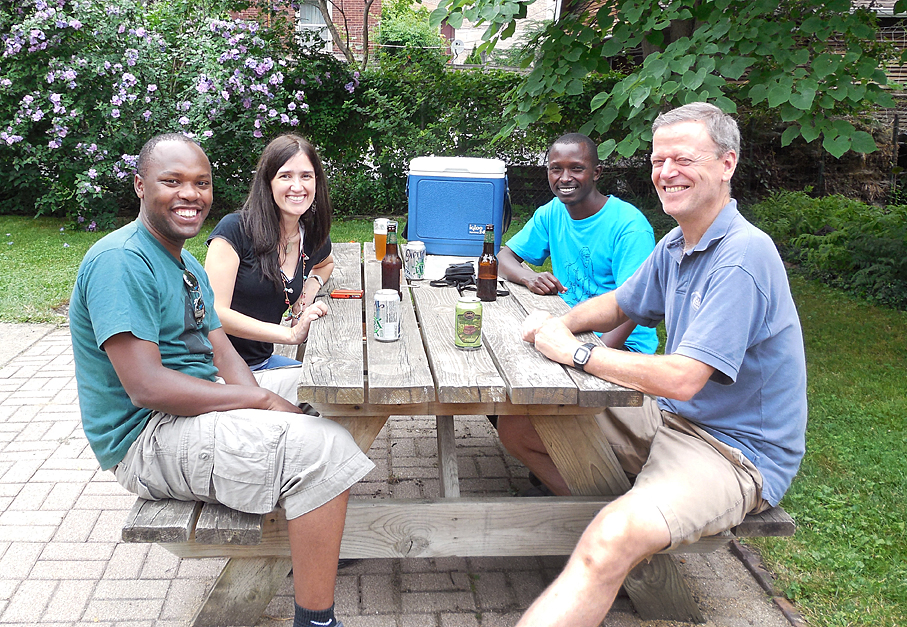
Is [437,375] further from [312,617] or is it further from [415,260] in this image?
[415,260]

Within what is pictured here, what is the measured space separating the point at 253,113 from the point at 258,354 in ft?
21.9

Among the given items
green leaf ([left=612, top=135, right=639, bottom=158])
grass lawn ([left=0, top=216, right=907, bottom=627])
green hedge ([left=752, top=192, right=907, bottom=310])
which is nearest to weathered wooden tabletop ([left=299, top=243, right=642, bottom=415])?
grass lawn ([left=0, top=216, right=907, bottom=627])

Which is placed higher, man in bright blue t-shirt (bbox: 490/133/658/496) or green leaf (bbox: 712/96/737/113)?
green leaf (bbox: 712/96/737/113)

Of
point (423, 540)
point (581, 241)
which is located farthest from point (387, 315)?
point (581, 241)

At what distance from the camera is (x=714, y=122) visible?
230cm

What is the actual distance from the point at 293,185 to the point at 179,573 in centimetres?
162

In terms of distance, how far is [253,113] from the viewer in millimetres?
9109

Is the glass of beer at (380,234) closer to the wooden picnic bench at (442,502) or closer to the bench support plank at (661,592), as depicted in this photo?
the wooden picnic bench at (442,502)

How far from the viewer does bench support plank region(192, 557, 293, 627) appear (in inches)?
92.7

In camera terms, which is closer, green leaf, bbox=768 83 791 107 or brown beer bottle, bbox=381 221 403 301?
brown beer bottle, bbox=381 221 403 301

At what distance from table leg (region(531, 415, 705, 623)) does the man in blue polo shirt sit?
0.13 m

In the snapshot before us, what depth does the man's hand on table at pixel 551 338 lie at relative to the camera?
2352 millimetres

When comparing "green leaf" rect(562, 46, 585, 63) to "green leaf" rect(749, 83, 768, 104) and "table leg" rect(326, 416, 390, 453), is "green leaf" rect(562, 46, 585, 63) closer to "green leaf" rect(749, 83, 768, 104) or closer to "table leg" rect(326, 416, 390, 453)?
"green leaf" rect(749, 83, 768, 104)

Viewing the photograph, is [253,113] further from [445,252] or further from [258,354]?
[258,354]
